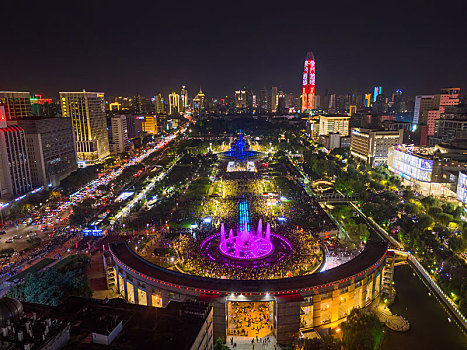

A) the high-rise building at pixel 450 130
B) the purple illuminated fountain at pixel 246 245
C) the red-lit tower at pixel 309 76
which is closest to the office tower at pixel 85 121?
the purple illuminated fountain at pixel 246 245

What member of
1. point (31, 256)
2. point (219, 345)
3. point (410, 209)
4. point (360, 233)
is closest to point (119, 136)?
point (31, 256)

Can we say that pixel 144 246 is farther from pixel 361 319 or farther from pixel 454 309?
pixel 454 309

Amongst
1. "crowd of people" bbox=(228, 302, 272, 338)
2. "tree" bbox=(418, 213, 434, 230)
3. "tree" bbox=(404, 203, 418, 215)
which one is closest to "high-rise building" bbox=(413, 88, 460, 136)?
"tree" bbox=(404, 203, 418, 215)

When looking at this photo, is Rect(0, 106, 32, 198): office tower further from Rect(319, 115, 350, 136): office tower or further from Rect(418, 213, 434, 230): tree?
Rect(319, 115, 350, 136): office tower

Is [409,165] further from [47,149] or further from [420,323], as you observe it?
[47,149]

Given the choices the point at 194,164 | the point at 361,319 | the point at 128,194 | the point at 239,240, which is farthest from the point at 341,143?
the point at 361,319

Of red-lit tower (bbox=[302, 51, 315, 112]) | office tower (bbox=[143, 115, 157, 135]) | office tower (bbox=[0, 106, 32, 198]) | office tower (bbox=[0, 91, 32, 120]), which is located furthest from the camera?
red-lit tower (bbox=[302, 51, 315, 112])

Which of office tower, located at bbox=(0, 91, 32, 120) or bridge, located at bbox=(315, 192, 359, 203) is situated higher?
office tower, located at bbox=(0, 91, 32, 120)
